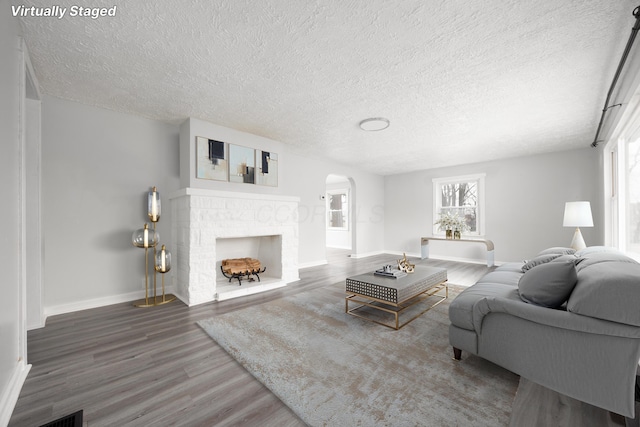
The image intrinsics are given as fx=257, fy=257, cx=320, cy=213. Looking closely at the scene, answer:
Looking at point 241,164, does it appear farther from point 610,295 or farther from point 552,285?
point 610,295

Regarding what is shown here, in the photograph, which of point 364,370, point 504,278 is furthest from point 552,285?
point 364,370

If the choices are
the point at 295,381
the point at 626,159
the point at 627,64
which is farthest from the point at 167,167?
the point at 626,159

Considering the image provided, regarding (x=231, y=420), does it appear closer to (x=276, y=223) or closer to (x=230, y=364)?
(x=230, y=364)

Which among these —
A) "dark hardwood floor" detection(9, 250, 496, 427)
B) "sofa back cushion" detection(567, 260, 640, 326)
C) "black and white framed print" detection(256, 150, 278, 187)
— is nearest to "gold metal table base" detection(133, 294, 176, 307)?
"dark hardwood floor" detection(9, 250, 496, 427)

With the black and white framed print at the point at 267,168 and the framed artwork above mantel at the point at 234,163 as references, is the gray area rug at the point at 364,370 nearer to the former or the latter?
the framed artwork above mantel at the point at 234,163

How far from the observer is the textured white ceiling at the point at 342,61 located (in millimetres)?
1841

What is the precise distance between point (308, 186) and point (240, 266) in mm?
2632

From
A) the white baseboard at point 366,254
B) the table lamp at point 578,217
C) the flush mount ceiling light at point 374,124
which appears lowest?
the white baseboard at point 366,254

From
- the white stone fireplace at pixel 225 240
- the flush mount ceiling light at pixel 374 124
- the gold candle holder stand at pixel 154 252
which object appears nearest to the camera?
the gold candle holder stand at pixel 154 252

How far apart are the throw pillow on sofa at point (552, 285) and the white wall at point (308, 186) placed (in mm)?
3803

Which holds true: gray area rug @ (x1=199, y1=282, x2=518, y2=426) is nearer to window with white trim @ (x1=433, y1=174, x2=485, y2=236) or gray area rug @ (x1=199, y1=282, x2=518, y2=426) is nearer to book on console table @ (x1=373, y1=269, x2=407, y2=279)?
book on console table @ (x1=373, y1=269, x2=407, y2=279)

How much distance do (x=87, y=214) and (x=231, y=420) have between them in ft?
10.8

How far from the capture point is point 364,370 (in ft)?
6.48

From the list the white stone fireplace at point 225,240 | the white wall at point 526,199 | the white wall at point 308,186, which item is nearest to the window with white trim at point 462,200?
the white wall at point 526,199
